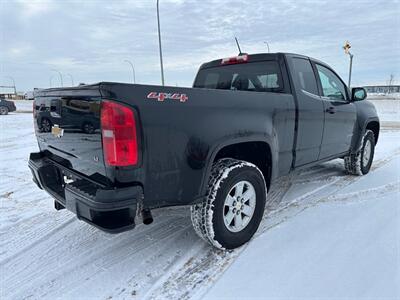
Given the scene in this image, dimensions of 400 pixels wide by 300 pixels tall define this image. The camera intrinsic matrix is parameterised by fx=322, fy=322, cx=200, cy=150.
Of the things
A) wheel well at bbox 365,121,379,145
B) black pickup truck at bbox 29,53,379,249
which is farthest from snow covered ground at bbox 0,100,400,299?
wheel well at bbox 365,121,379,145

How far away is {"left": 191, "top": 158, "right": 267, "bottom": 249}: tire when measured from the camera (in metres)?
2.64

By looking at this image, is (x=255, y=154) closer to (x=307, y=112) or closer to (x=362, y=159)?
(x=307, y=112)

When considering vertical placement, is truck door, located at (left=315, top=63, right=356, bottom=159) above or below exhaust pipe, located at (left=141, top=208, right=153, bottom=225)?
above

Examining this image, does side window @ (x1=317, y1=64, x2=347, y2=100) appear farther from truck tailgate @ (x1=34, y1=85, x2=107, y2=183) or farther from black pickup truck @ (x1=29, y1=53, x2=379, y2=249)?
truck tailgate @ (x1=34, y1=85, x2=107, y2=183)

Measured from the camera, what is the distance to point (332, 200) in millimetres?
3973

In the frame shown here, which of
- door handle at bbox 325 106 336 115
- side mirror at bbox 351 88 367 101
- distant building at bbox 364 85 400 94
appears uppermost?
side mirror at bbox 351 88 367 101

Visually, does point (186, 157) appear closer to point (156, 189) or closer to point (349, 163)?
point (156, 189)

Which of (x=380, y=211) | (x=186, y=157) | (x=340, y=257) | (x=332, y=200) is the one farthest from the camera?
(x=332, y=200)

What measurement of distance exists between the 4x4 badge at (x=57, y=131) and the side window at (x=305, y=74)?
2.58 m

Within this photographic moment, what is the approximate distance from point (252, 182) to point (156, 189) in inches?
39.4

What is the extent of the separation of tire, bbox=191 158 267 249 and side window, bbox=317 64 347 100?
1932 millimetres

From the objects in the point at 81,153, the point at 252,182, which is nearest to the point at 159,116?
the point at 81,153

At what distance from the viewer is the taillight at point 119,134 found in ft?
6.77

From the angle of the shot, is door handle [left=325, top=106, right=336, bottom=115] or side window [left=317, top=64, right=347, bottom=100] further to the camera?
side window [left=317, top=64, right=347, bottom=100]
